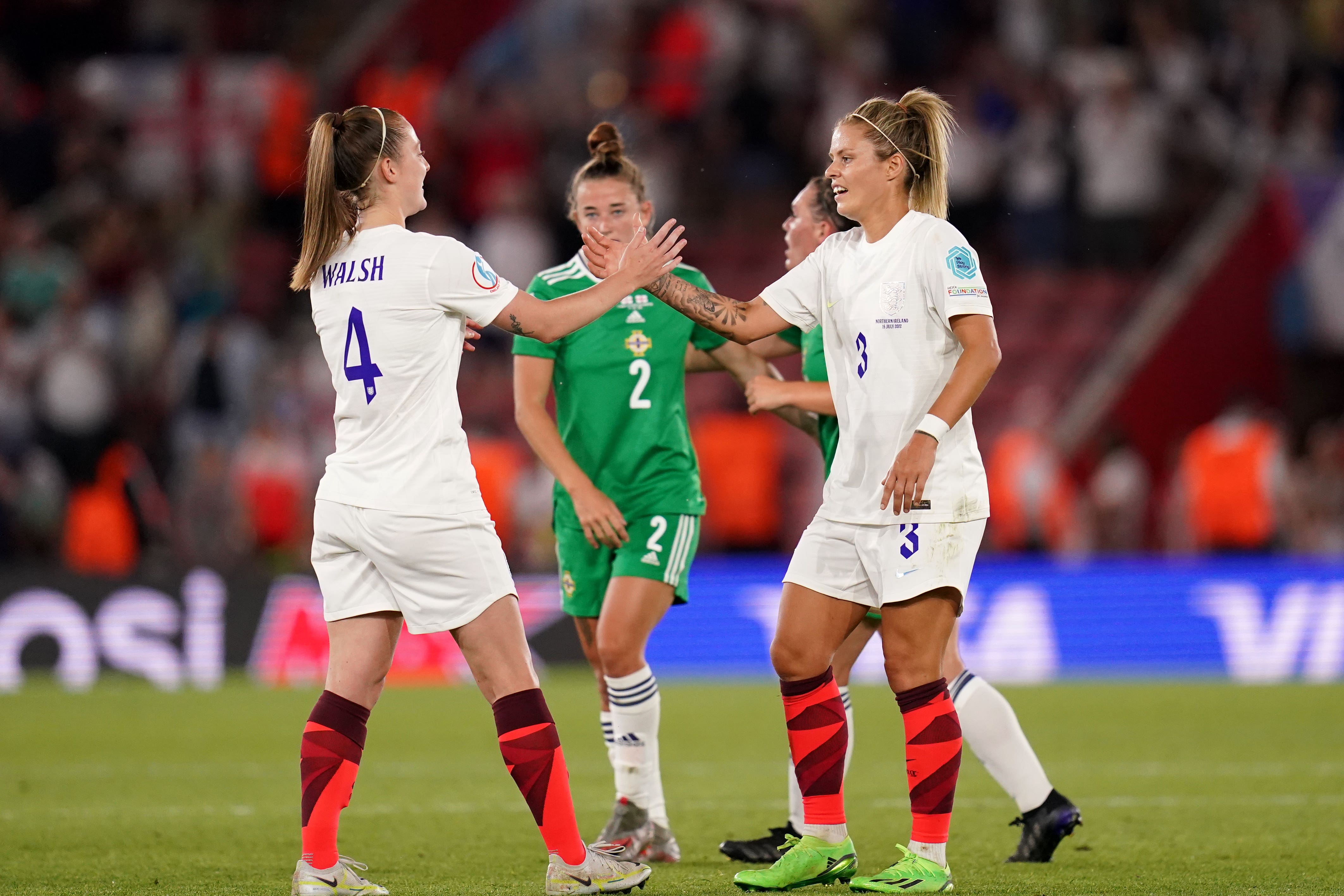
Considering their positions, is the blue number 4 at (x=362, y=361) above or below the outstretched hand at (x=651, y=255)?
below

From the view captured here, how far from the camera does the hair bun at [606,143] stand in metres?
6.20

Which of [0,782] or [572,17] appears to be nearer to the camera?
[0,782]

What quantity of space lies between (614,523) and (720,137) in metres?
12.4

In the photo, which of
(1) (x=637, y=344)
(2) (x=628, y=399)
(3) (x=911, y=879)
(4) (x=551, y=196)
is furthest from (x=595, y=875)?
(4) (x=551, y=196)

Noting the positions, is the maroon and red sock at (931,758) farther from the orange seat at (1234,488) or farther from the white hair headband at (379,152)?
the orange seat at (1234,488)

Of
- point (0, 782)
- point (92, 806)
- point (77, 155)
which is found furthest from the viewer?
point (77, 155)

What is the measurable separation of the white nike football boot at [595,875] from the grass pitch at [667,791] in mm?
196

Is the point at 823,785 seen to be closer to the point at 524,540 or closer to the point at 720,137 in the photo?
the point at 524,540

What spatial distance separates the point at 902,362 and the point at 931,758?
1.16 metres

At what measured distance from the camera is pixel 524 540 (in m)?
15.1

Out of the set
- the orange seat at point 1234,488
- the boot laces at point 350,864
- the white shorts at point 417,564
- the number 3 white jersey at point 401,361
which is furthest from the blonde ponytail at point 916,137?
the orange seat at point 1234,488

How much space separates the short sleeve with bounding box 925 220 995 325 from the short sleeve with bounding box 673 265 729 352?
1257 millimetres

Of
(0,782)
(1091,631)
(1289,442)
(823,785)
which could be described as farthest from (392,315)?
(1289,442)

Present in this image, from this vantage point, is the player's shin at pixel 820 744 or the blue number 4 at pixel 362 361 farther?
the player's shin at pixel 820 744
